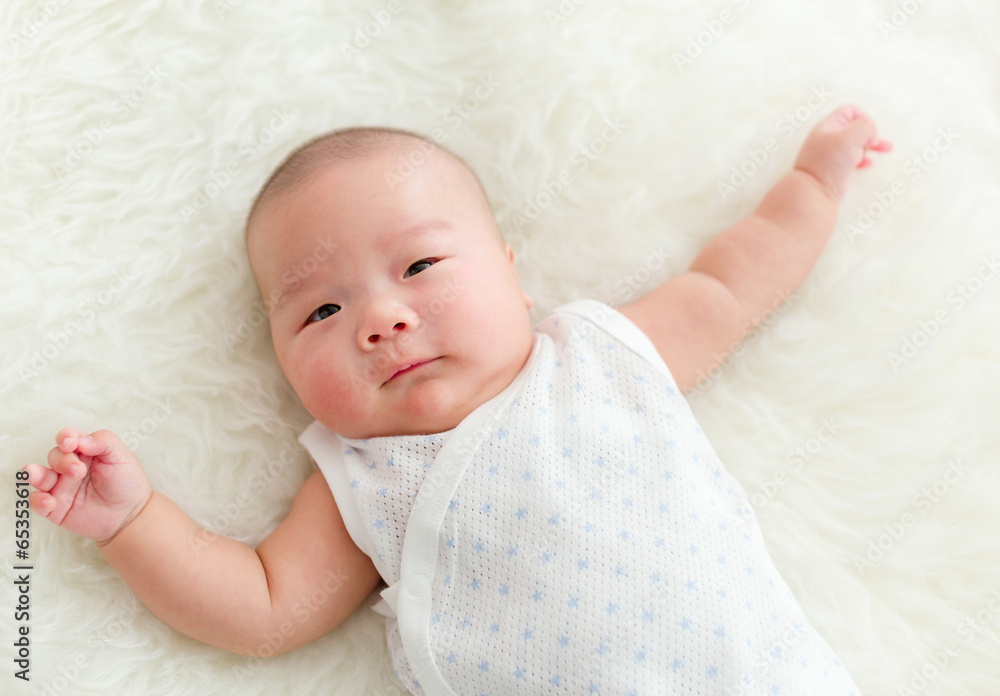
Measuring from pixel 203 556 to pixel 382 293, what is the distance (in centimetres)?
62

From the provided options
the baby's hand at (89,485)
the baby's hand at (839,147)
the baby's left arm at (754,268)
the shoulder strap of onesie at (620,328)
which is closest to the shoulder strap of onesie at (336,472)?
the baby's hand at (89,485)

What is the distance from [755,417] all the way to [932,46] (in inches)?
40.3

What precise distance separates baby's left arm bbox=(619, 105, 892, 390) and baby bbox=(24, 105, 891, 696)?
0.06m

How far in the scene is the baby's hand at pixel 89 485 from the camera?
4.87 feet

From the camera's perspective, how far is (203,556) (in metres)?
1.61

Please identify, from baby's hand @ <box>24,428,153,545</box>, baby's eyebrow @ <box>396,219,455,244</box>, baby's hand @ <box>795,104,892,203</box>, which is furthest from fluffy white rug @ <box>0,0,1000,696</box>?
baby's eyebrow @ <box>396,219,455,244</box>

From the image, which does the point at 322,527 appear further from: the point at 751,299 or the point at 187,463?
the point at 751,299

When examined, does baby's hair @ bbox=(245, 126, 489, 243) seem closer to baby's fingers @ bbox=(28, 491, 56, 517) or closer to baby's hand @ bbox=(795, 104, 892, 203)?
baby's fingers @ bbox=(28, 491, 56, 517)

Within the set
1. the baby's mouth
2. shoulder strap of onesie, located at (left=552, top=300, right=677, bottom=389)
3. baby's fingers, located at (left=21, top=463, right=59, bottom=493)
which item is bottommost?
baby's fingers, located at (left=21, top=463, right=59, bottom=493)

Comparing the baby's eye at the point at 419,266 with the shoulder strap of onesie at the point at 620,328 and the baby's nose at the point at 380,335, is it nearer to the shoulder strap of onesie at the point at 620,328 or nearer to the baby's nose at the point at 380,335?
the baby's nose at the point at 380,335

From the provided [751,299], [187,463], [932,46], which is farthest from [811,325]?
[187,463]

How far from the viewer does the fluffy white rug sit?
169cm

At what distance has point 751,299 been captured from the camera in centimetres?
186

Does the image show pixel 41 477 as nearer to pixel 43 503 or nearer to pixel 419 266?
pixel 43 503
